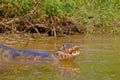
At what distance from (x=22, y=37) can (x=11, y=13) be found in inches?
31.6

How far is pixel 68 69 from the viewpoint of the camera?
5586 millimetres

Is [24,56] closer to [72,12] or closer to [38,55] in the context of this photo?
[38,55]

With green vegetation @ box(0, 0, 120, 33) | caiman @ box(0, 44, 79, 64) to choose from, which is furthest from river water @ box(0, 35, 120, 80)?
green vegetation @ box(0, 0, 120, 33)

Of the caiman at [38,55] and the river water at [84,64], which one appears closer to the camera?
the river water at [84,64]

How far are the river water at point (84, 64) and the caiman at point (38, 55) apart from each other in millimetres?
122

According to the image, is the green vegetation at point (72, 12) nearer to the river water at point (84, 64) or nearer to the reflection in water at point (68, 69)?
the river water at point (84, 64)

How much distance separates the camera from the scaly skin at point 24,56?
5988 mm

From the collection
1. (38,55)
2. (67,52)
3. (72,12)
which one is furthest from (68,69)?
(72,12)

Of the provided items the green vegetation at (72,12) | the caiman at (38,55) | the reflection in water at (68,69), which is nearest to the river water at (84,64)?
the reflection in water at (68,69)

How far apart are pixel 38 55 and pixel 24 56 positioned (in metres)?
0.21

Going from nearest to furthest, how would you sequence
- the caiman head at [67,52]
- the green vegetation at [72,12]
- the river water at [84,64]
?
the river water at [84,64], the caiman head at [67,52], the green vegetation at [72,12]

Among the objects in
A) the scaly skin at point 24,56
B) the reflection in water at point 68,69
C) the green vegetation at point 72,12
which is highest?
the green vegetation at point 72,12

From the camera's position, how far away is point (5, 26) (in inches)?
345

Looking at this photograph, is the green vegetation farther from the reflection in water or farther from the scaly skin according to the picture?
the reflection in water
